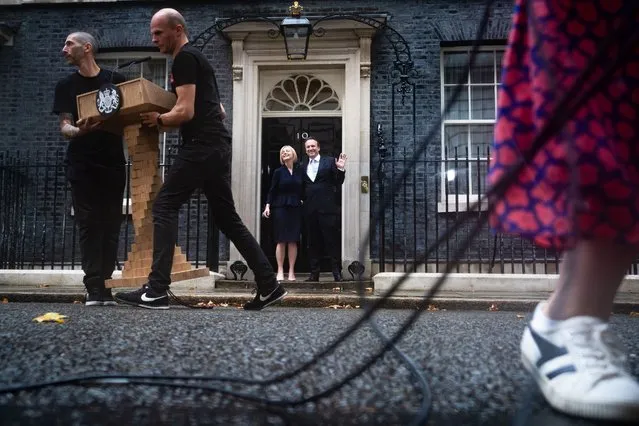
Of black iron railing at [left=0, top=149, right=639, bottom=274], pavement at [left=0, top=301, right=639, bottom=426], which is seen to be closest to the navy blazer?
black iron railing at [left=0, top=149, right=639, bottom=274]

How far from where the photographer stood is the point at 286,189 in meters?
7.36

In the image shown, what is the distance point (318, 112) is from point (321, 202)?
258 cm

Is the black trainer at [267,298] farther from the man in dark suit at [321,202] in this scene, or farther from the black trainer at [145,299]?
the man in dark suit at [321,202]

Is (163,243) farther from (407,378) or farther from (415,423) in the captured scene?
(415,423)

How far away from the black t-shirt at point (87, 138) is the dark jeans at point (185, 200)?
776 millimetres

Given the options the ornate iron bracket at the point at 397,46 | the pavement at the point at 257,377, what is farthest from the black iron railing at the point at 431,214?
the pavement at the point at 257,377

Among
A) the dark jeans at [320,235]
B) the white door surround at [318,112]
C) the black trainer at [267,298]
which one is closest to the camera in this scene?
the black trainer at [267,298]

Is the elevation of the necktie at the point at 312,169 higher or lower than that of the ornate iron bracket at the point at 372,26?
lower

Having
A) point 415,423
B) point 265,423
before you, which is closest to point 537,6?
point 415,423

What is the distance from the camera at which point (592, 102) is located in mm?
1304

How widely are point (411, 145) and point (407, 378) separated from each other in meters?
7.64

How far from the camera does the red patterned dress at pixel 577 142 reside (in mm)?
1249

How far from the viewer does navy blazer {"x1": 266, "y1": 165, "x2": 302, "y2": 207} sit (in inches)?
288

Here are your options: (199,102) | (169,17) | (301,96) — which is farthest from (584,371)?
(301,96)
